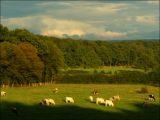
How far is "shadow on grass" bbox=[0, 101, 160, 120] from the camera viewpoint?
4284 centimetres

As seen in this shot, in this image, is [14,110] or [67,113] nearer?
[14,110]

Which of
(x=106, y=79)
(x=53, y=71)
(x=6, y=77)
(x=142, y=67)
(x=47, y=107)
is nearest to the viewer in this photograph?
(x=47, y=107)

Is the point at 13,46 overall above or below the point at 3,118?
above

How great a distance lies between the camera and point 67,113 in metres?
45.3

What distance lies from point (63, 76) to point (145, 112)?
84.0 meters

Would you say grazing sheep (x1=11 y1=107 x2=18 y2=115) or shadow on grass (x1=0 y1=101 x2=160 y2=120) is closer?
shadow on grass (x1=0 y1=101 x2=160 y2=120)

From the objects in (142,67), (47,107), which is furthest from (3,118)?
(142,67)

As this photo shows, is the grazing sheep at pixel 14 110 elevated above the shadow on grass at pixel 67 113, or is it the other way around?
the grazing sheep at pixel 14 110

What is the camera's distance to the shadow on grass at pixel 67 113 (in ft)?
141

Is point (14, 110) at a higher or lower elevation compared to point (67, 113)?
higher

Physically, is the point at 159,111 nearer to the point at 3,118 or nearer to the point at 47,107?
the point at 47,107

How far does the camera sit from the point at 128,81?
125 metres

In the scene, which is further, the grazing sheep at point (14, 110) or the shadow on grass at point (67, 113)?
the grazing sheep at point (14, 110)

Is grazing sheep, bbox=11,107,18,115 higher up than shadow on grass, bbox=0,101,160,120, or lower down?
higher up
